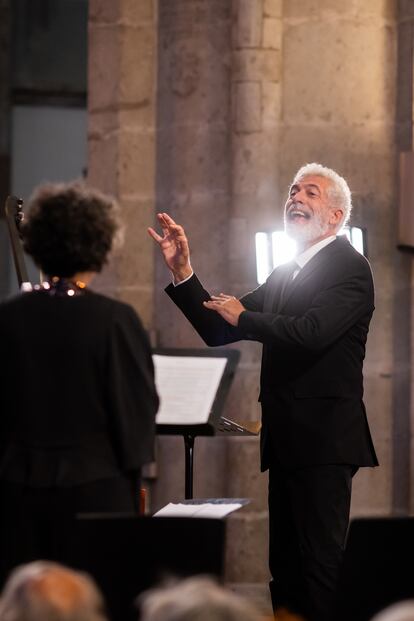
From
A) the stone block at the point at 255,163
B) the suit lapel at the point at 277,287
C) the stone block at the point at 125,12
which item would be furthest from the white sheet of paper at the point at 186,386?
the stone block at the point at 125,12

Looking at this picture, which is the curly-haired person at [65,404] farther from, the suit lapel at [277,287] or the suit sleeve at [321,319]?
the suit lapel at [277,287]

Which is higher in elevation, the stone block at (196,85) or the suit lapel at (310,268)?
the stone block at (196,85)

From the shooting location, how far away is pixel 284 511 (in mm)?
4645

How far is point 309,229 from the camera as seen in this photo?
16.1ft

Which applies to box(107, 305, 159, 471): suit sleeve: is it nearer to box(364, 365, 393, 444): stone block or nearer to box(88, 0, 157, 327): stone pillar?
box(364, 365, 393, 444): stone block

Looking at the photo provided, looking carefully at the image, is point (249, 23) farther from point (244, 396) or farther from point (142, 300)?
point (244, 396)

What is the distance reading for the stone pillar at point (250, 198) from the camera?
7309 millimetres

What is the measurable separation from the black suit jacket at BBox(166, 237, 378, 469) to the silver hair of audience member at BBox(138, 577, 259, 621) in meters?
2.47

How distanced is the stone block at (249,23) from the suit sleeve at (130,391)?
13.8 feet

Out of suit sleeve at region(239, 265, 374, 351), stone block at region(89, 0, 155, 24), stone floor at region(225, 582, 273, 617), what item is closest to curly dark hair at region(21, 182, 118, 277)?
suit sleeve at region(239, 265, 374, 351)

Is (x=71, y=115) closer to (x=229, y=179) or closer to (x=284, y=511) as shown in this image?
(x=229, y=179)

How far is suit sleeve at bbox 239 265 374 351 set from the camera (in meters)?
4.56

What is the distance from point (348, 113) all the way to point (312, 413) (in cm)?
315

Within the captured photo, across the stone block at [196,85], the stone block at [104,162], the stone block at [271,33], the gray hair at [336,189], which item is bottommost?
the gray hair at [336,189]
